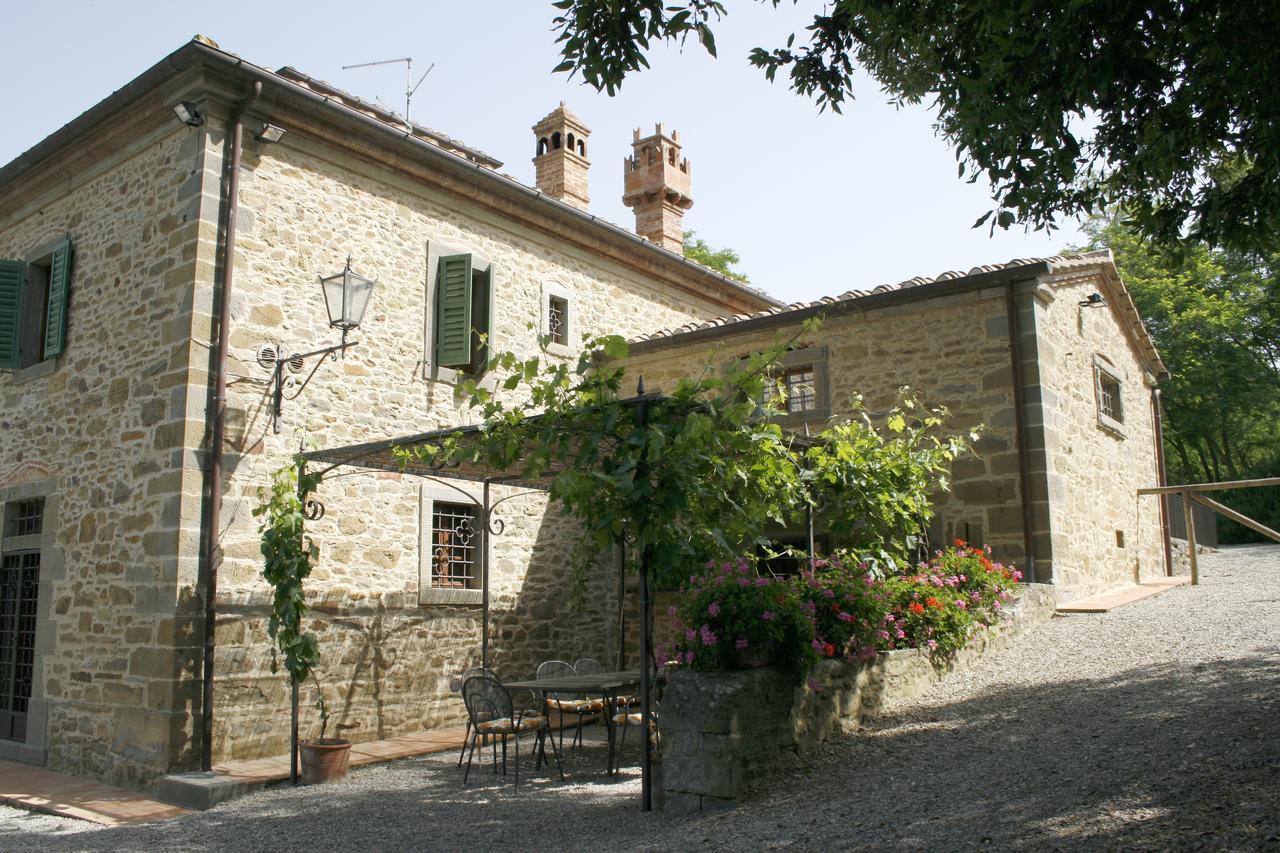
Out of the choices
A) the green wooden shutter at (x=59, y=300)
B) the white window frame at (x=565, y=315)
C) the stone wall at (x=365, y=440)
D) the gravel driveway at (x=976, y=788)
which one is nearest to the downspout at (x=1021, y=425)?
the gravel driveway at (x=976, y=788)

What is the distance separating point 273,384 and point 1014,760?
6337mm

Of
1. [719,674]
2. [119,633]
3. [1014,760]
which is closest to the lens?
[1014,760]

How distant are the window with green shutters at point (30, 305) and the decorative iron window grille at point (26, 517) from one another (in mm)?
1375

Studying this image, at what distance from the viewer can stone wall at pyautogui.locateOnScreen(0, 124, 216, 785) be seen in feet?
25.0

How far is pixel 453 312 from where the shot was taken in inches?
394

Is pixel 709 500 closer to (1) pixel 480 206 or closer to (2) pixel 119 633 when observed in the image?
(2) pixel 119 633

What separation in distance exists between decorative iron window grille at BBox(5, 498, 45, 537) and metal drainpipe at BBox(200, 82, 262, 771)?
9.36ft

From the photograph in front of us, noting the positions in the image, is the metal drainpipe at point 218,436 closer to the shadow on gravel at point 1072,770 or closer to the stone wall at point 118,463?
the stone wall at point 118,463

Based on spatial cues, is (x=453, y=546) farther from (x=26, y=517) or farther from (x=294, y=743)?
(x=26, y=517)

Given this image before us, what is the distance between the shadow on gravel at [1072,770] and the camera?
394 centimetres

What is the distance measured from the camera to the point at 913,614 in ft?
24.1

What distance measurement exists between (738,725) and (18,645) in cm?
769

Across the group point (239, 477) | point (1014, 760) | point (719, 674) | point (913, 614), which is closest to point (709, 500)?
point (719, 674)

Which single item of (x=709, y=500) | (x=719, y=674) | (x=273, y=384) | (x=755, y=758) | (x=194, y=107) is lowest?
(x=755, y=758)
